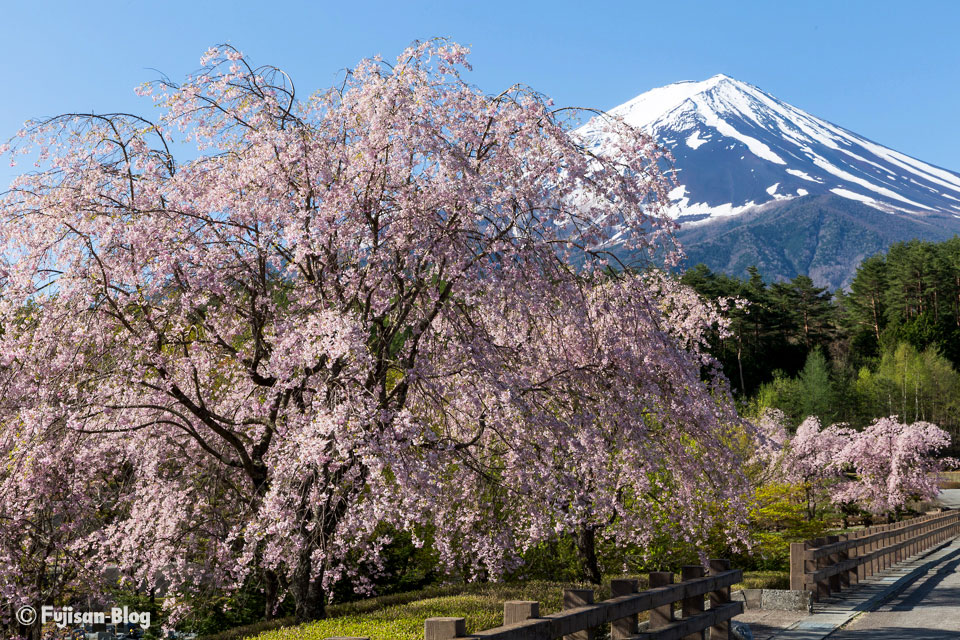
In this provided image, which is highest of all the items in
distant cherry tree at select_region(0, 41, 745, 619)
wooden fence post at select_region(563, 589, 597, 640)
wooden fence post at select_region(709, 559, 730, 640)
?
distant cherry tree at select_region(0, 41, 745, 619)

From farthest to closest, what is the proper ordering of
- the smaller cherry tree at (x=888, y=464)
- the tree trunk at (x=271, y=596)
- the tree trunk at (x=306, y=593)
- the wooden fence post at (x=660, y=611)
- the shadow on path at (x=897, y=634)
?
the smaller cherry tree at (x=888, y=464) → the tree trunk at (x=271, y=596) → the tree trunk at (x=306, y=593) → the shadow on path at (x=897, y=634) → the wooden fence post at (x=660, y=611)

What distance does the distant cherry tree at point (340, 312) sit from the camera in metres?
9.63

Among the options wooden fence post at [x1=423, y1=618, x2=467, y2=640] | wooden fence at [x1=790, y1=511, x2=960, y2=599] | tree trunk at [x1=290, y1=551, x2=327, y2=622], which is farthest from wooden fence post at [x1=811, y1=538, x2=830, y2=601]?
wooden fence post at [x1=423, y1=618, x2=467, y2=640]

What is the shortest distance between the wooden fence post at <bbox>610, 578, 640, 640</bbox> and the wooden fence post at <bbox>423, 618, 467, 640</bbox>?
2458 mm

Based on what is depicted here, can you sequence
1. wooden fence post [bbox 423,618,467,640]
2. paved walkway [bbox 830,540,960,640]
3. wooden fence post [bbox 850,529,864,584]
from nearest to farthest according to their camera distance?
wooden fence post [bbox 423,618,467,640], paved walkway [bbox 830,540,960,640], wooden fence post [bbox 850,529,864,584]

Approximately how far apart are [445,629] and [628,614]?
8.37 ft

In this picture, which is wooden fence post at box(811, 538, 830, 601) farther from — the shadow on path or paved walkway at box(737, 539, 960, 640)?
the shadow on path

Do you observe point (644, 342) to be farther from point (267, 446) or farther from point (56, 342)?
point (56, 342)

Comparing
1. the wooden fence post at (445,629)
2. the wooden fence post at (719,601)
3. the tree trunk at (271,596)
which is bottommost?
the tree trunk at (271,596)

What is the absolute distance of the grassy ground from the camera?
9.59 m

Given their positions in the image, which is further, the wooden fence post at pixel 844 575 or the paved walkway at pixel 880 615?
the wooden fence post at pixel 844 575

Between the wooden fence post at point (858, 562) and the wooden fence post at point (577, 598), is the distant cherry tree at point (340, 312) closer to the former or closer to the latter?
the wooden fence post at point (577, 598)

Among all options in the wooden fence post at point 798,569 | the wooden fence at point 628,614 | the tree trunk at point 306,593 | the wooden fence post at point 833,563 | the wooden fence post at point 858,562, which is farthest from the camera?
the wooden fence post at point 858,562

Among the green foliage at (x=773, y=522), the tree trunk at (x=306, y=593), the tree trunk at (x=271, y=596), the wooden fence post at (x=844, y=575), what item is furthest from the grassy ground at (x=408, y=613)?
the green foliage at (x=773, y=522)
